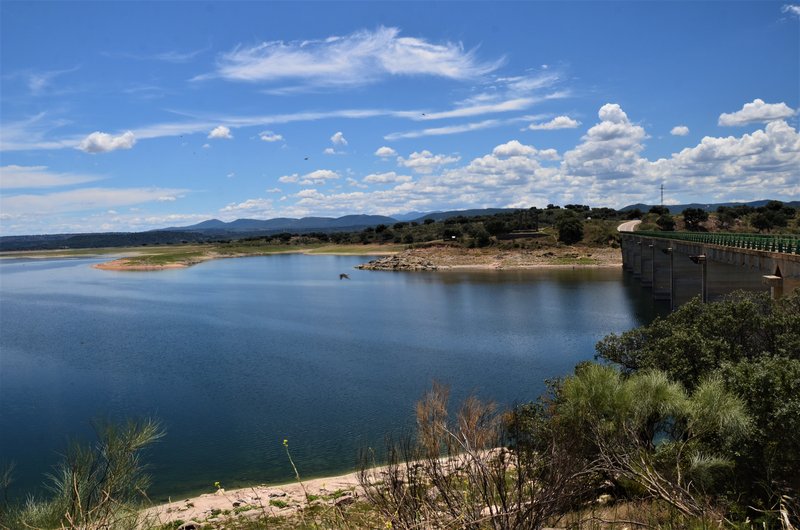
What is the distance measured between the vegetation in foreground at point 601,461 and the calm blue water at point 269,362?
246 inches

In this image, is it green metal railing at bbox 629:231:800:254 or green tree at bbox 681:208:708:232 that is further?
green tree at bbox 681:208:708:232

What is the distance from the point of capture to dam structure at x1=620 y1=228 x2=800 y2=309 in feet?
81.7

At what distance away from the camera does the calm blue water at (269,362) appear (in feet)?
68.0

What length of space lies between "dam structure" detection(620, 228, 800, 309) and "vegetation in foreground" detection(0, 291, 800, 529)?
32.0ft

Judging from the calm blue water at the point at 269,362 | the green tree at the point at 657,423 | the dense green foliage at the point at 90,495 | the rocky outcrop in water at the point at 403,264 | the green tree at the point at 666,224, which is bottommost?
the calm blue water at the point at 269,362

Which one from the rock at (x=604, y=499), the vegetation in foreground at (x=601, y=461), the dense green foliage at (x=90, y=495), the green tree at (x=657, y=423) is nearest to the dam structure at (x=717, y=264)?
the vegetation in foreground at (x=601, y=461)

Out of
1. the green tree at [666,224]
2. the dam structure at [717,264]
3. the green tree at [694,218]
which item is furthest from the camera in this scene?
the green tree at [666,224]

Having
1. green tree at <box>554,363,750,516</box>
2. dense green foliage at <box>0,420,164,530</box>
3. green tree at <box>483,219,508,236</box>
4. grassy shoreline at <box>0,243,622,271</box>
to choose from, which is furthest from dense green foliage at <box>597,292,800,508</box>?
green tree at <box>483,219,508,236</box>

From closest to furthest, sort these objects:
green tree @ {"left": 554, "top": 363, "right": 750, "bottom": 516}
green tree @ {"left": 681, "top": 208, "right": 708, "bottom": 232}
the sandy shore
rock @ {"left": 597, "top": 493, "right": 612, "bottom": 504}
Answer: green tree @ {"left": 554, "top": 363, "right": 750, "bottom": 516} < rock @ {"left": 597, "top": 493, "right": 612, "bottom": 504} < the sandy shore < green tree @ {"left": 681, "top": 208, "right": 708, "bottom": 232}

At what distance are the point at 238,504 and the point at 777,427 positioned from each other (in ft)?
41.8

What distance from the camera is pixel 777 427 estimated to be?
1063 cm

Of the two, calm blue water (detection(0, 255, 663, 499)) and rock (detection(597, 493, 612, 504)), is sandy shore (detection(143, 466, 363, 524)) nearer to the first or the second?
calm blue water (detection(0, 255, 663, 499))

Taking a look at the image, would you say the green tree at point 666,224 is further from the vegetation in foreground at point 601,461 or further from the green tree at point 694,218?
the vegetation in foreground at point 601,461

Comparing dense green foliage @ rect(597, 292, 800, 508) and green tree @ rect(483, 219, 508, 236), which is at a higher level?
green tree @ rect(483, 219, 508, 236)
